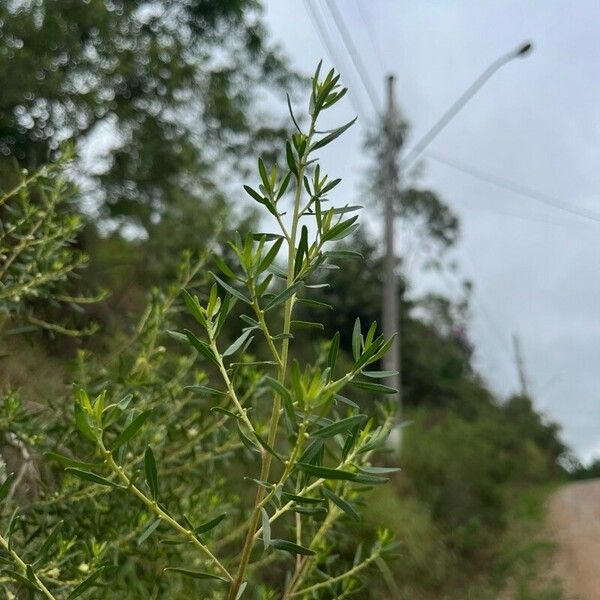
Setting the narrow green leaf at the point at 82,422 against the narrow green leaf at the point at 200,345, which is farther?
the narrow green leaf at the point at 200,345

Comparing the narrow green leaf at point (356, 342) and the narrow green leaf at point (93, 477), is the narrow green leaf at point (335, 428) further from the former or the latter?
the narrow green leaf at point (93, 477)

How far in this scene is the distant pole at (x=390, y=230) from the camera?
11.0 metres

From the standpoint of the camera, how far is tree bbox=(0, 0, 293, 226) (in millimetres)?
9680

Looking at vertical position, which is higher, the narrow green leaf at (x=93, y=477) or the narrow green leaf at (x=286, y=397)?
the narrow green leaf at (x=286, y=397)

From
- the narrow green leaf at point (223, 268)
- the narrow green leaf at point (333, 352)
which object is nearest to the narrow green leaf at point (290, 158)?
the narrow green leaf at point (223, 268)

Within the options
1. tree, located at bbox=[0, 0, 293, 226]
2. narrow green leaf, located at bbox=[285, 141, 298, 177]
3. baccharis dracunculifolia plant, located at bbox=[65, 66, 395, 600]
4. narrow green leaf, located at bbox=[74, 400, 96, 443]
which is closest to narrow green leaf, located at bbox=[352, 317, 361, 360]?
baccharis dracunculifolia plant, located at bbox=[65, 66, 395, 600]

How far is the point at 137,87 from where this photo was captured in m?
11.7

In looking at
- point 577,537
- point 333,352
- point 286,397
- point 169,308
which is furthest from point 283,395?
point 577,537

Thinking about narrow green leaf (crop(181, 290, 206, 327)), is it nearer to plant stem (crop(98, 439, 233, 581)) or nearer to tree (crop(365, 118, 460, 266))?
plant stem (crop(98, 439, 233, 581))

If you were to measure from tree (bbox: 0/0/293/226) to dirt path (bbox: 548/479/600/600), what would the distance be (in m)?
7.00

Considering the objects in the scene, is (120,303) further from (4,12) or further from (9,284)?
(9,284)

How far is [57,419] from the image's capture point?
8.39 feet

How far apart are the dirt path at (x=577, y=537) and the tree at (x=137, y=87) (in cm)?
700

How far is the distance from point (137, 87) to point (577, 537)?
9.05 metres
